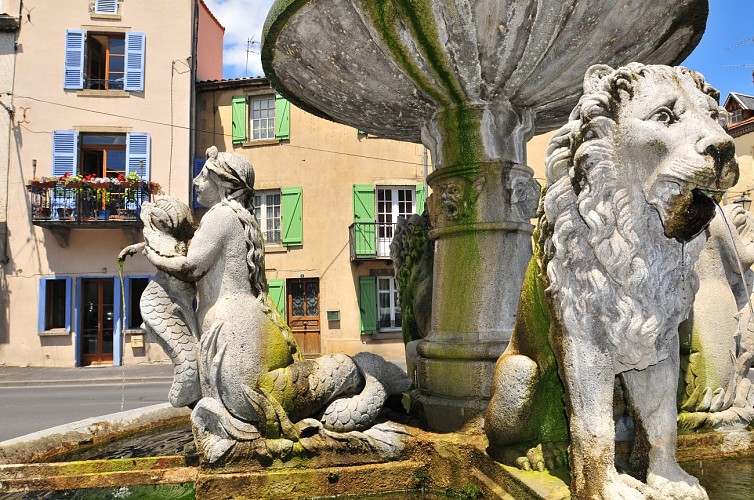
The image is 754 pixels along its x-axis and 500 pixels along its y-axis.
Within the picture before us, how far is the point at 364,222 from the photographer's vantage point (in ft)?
60.5

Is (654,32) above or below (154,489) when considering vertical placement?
above

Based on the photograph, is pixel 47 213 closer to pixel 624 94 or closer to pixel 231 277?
pixel 231 277

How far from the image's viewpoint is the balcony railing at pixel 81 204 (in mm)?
17328

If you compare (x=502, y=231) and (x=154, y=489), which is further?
(x=502, y=231)

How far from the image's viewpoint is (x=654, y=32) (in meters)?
3.10

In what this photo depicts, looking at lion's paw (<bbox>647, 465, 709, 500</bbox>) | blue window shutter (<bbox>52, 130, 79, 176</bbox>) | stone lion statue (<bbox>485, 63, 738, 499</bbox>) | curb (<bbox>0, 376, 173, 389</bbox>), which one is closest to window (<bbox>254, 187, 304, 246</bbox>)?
blue window shutter (<bbox>52, 130, 79, 176</bbox>)

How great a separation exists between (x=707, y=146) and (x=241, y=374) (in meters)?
2.11

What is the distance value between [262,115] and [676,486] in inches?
751

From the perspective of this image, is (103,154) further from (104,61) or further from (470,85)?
(470,85)

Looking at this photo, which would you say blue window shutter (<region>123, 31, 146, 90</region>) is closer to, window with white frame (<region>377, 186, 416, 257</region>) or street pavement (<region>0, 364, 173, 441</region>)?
window with white frame (<region>377, 186, 416, 257</region>)

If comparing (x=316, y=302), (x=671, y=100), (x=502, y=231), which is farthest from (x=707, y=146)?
(x=316, y=302)

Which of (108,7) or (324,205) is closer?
(108,7)

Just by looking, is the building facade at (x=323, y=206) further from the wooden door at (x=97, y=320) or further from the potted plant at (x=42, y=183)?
the potted plant at (x=42, y=183)

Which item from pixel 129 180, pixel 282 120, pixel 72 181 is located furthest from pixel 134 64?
pixel 282 120
